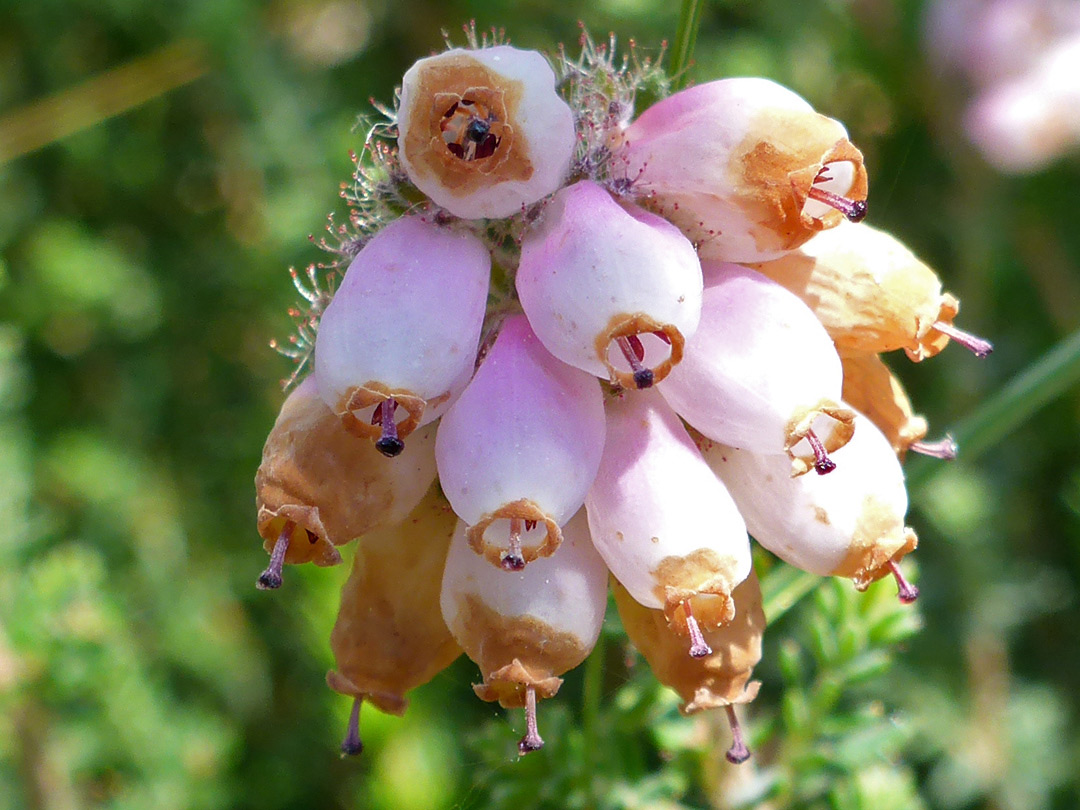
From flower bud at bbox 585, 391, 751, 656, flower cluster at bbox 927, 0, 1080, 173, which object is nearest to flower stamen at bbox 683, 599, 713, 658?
flower bud at bbox 585, 391, 751, 656

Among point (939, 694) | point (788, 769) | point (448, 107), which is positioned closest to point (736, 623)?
point (448, 107)

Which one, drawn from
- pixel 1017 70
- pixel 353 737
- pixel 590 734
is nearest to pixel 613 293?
pixel 353 737

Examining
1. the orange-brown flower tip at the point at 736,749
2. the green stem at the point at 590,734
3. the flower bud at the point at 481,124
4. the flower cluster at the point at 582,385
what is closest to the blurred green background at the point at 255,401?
the green stem at the point at 590,734

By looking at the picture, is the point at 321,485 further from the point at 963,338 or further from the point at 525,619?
the point at 963,338

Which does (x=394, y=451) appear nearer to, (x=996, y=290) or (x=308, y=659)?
(x=308, y=659)

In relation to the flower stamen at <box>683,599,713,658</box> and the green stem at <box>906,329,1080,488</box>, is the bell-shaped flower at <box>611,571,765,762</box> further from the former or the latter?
the green stem at <box>906,329,1080,488</box>

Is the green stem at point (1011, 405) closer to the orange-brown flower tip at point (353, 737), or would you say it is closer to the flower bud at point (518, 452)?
the flower bud at point (518, 452)
